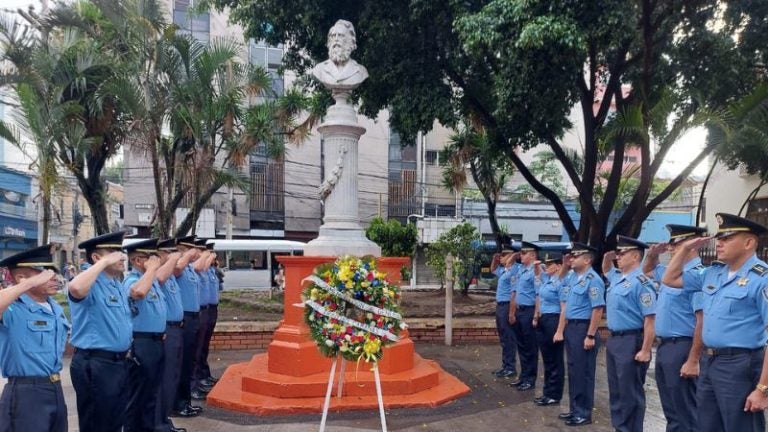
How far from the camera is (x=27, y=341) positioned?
356 centimetres

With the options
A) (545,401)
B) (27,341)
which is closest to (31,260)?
(27,341)

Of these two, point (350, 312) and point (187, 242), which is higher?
point (187, 242)

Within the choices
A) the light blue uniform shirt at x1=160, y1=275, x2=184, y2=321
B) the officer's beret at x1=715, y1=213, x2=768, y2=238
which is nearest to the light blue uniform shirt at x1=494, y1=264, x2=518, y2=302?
the officer's beret at x1=715, y1=213, x2=768, y2=238

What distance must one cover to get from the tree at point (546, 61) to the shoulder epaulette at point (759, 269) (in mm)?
4454

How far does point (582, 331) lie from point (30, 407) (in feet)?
16.5

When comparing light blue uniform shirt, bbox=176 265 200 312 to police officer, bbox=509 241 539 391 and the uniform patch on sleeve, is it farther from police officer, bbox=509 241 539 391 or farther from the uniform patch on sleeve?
the uniform patch on sleeve

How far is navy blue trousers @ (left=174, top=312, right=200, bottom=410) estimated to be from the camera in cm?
606

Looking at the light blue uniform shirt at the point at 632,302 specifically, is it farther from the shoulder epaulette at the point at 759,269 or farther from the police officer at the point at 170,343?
the police officer at the point at 170,343

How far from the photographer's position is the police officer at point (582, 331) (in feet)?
19.4

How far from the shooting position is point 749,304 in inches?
149

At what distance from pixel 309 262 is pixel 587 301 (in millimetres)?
3083

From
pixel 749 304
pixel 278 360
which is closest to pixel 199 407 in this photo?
pixel 278 360

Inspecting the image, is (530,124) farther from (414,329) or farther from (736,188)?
(736,188)

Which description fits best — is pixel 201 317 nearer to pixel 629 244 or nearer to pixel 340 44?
pixel 340 44
